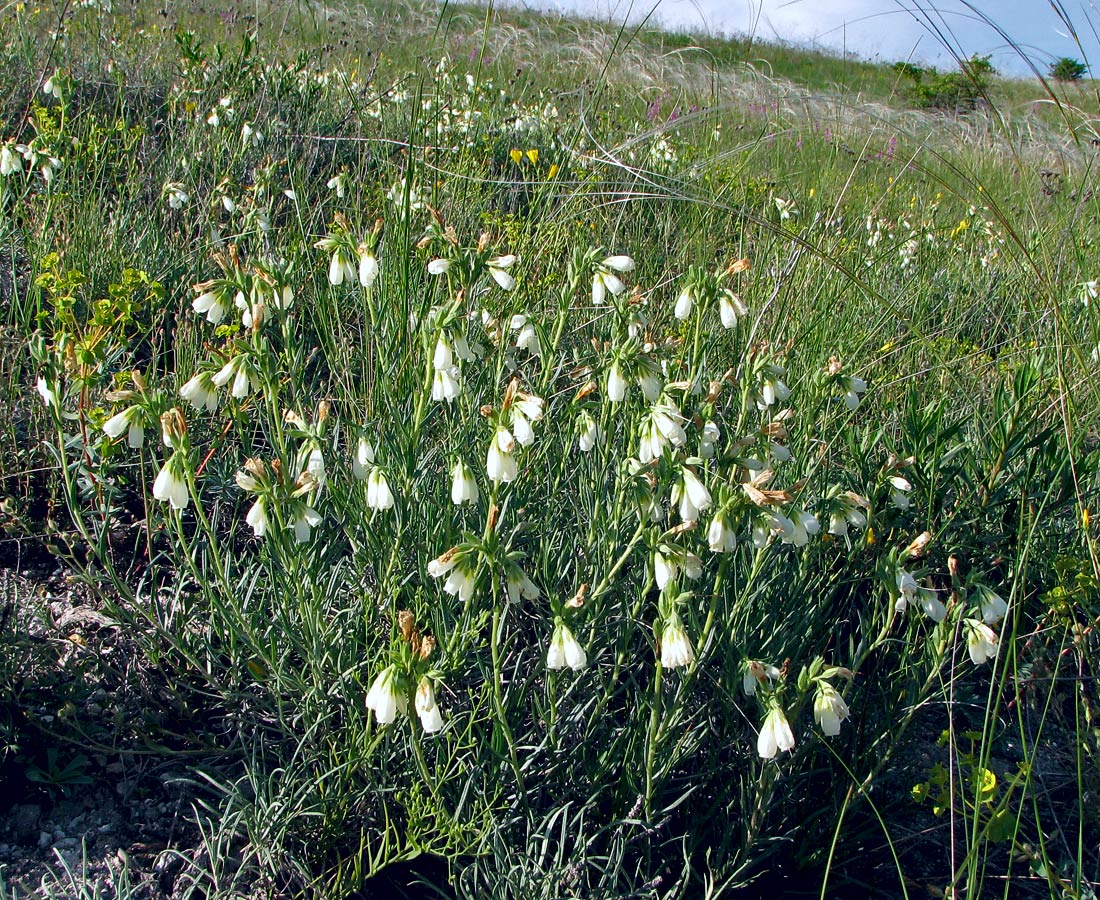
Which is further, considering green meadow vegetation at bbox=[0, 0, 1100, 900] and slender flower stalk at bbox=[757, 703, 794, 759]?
green meadow vegetation at bbox=[0, 0, 1100, 900]

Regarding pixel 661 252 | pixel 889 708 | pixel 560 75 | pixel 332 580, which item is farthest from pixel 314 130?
pixel 889 708

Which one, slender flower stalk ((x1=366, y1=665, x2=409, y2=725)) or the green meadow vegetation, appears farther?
the green meadow vegetation

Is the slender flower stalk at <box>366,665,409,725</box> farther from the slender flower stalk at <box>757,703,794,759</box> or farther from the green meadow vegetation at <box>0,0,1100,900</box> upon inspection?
the slender flower stalk at <box>757,703,794,759</box>

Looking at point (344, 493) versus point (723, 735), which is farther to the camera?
point (344, 493)

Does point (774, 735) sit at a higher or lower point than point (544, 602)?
higher

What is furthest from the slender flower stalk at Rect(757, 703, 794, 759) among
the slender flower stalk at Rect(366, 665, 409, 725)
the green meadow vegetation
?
the slender flower stalk at Rect(366, 665, 409, 725)

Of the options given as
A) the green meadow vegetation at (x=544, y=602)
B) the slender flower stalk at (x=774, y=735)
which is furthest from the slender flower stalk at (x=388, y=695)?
the slender flower stalk at (x=774, y=735)

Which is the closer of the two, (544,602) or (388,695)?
(388,695)

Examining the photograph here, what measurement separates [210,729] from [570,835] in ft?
3.08

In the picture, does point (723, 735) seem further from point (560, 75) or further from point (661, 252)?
point (560, 75)

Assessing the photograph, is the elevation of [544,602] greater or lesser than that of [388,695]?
lesser

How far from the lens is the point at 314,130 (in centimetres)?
493

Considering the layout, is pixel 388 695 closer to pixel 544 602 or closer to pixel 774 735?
pixel 774 735

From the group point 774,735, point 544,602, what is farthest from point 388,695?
point 544,602
